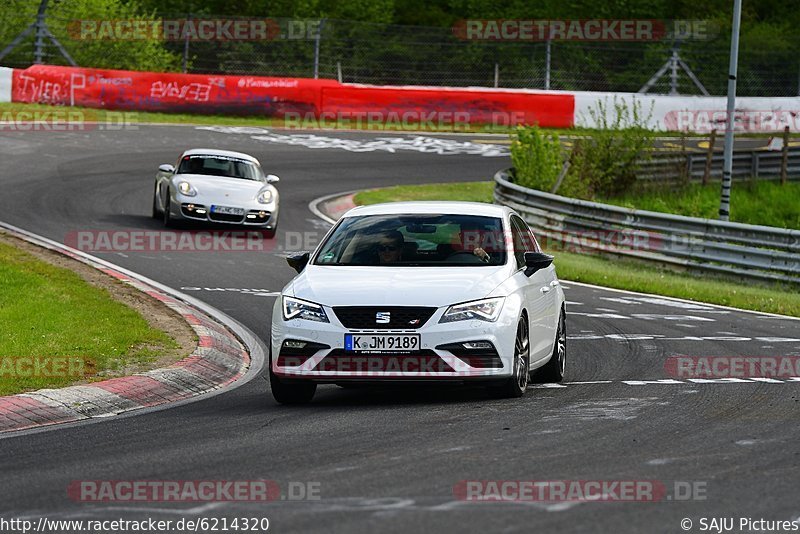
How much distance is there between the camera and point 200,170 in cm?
2452

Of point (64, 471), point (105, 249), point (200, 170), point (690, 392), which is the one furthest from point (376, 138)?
point (64, 471)

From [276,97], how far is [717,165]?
1288 cm

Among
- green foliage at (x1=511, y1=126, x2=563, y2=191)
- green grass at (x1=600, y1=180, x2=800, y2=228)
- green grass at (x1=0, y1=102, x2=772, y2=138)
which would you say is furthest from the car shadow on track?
green grass at (x1=0, y1=102, x2=772, y2=138)

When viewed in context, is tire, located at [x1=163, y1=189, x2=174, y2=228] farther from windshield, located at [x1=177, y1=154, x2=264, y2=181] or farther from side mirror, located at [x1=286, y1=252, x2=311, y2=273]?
side mirror, located at [x1=286, y1=252, x2=311, y2=273]

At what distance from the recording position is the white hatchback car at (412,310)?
34.4 feet

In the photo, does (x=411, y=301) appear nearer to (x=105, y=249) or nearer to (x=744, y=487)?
(x=744, y=487)

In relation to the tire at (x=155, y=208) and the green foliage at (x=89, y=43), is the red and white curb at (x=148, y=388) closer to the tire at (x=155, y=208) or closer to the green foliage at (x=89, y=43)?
the tire at (x=155, y=208)

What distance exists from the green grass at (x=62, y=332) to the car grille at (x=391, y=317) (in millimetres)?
2429

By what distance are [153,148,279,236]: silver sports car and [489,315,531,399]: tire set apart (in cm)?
1312

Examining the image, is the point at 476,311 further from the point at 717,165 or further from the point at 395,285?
A: the point at 717,165

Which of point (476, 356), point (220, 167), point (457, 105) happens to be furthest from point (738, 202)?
point (476, 356)

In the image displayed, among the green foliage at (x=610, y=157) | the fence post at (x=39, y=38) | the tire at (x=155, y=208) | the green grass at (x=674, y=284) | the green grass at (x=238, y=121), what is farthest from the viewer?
the fence post at (x=39, y=38)

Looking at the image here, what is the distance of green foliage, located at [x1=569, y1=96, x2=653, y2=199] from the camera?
31688 millimetres

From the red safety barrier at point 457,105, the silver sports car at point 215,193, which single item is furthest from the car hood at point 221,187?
the red safety barrier at point 457,105
